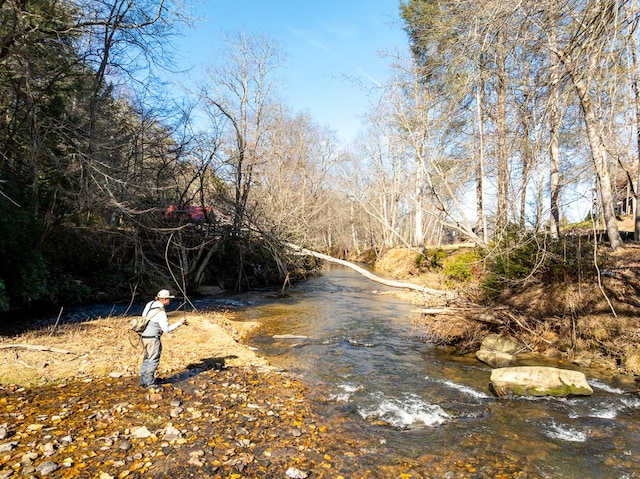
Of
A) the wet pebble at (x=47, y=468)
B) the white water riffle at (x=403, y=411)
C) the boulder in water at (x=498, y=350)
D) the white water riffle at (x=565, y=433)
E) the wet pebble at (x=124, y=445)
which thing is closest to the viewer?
the wet pebble at (x=47, y=468)

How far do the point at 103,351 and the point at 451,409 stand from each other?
6.81 metres

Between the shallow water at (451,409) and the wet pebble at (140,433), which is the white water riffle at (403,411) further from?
the wet pebble at (140,433)

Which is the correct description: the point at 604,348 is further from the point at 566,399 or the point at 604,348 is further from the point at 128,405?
the point at 128,405

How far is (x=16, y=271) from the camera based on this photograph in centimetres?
991

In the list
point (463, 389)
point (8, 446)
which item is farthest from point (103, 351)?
A: point (463, 389)

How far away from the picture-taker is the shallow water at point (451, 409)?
4.88m

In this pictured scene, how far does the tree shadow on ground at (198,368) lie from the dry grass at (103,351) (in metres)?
0.06

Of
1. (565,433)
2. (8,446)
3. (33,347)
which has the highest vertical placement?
(33,347)

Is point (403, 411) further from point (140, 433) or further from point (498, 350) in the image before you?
point (498, 350)

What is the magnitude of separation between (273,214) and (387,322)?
13.3 m

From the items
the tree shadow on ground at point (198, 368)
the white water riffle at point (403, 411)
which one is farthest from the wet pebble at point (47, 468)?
the white water riffle at point (403, 411)

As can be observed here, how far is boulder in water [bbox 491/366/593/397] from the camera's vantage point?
671 cm

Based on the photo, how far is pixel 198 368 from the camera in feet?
25.0

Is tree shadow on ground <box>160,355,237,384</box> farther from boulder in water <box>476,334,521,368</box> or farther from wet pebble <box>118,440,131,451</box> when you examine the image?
boulder in water <box>476,334,521,368</box>
